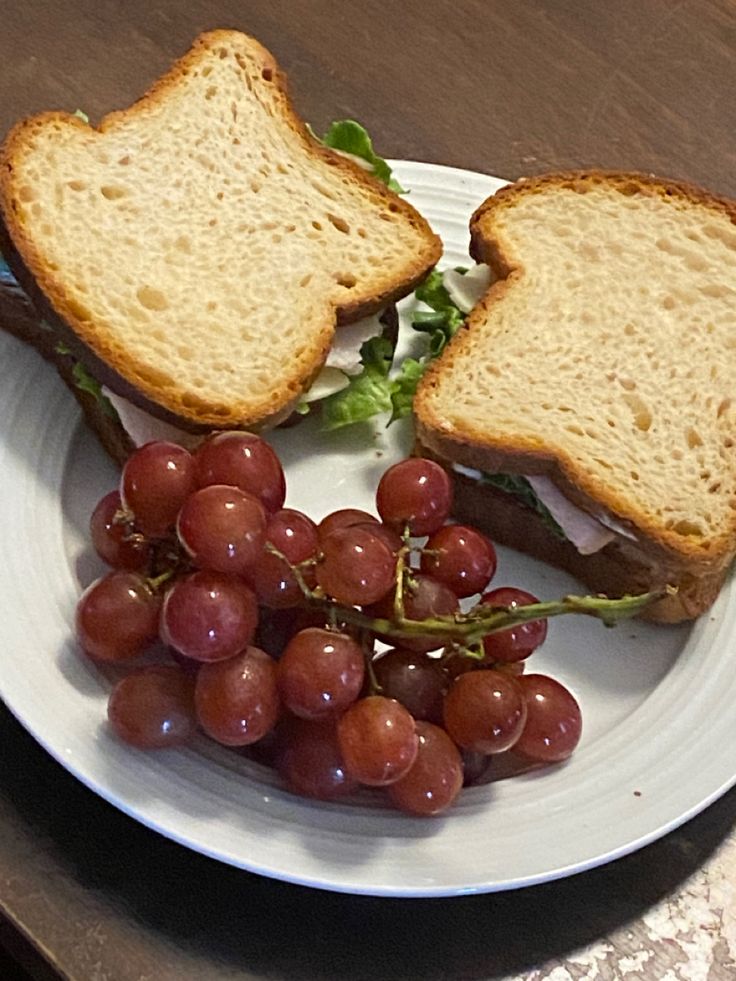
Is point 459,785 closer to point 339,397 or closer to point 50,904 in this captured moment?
point 50,904

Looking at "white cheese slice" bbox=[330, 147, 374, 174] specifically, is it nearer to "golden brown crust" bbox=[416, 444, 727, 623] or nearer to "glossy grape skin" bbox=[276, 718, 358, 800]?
"golden brown crust" bbox=[416, 444, 727, 623]

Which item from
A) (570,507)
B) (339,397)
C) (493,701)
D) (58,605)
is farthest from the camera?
(339,397)

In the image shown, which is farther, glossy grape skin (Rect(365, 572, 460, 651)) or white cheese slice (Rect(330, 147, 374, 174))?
white cheese slice (Rect(330, 147, 374, 174))

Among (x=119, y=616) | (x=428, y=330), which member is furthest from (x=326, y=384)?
(x=119, y=616)

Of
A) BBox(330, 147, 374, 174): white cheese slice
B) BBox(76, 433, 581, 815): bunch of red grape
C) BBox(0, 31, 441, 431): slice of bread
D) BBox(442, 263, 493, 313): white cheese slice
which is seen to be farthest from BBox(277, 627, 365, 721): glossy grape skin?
BBox(330, 147, 374, 174): white cheese slice

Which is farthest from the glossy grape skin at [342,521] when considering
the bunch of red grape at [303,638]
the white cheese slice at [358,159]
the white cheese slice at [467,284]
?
the white cheese slice at [358,159]

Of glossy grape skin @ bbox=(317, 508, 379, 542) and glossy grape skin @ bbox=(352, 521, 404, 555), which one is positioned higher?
glossy grape skin @ bbox=(352, 521, 404, 555)

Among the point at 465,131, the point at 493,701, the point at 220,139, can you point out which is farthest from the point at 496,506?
the point at 465,131
